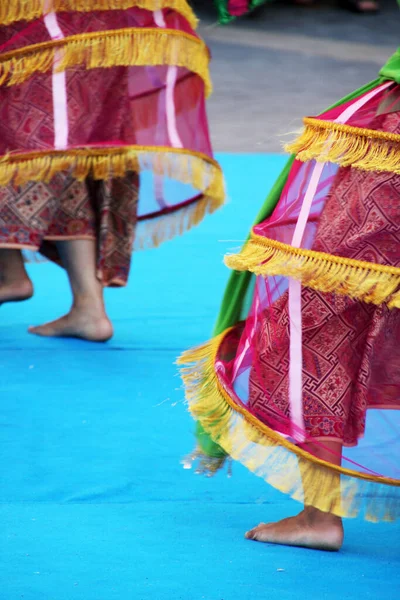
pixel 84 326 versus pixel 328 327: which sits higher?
pixel 328 327

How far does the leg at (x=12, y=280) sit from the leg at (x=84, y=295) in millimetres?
129

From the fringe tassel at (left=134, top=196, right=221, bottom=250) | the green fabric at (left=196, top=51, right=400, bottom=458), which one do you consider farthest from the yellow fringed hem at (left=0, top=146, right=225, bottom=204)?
the green fabric at (left=196, top=51, right=400, bottom=458)

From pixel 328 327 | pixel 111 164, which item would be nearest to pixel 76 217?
pixel 111 164

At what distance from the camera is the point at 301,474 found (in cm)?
163

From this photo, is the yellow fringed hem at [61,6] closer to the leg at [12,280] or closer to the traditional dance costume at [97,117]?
the traditional dance costume at [97,117]

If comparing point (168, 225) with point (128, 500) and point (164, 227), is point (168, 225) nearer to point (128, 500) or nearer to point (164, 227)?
point (164, 227)

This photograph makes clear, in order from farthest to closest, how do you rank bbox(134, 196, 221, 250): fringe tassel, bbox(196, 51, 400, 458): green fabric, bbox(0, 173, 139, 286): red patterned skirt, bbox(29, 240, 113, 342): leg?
bbox(134, 196, 221, 250): fringe tassel < bbox(29, 240, 113, 342): leg < bbox(0, 173, 139, 286): red patterned skirt < bbox(196, 51, 400, 458): green fabric

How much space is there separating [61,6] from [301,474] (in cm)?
149

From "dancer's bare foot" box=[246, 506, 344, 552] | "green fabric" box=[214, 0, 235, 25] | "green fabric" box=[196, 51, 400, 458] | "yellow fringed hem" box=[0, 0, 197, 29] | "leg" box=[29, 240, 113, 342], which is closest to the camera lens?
"dancer's bare foot" box=[246, 506, 344, 552]

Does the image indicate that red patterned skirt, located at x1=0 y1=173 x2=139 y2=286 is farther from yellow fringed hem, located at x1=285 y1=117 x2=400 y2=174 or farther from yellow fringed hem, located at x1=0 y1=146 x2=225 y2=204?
yellow fringed hem, located at x1=285 y1=117 x2=400 y2=174

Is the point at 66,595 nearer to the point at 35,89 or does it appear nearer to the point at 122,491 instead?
the point at 122,491

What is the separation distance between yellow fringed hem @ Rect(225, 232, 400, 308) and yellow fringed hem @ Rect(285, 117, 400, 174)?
147 millimetres

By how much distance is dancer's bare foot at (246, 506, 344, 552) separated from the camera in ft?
5.65

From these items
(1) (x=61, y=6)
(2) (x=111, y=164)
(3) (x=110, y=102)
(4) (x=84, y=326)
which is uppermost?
(1) (x=61, y=6)
